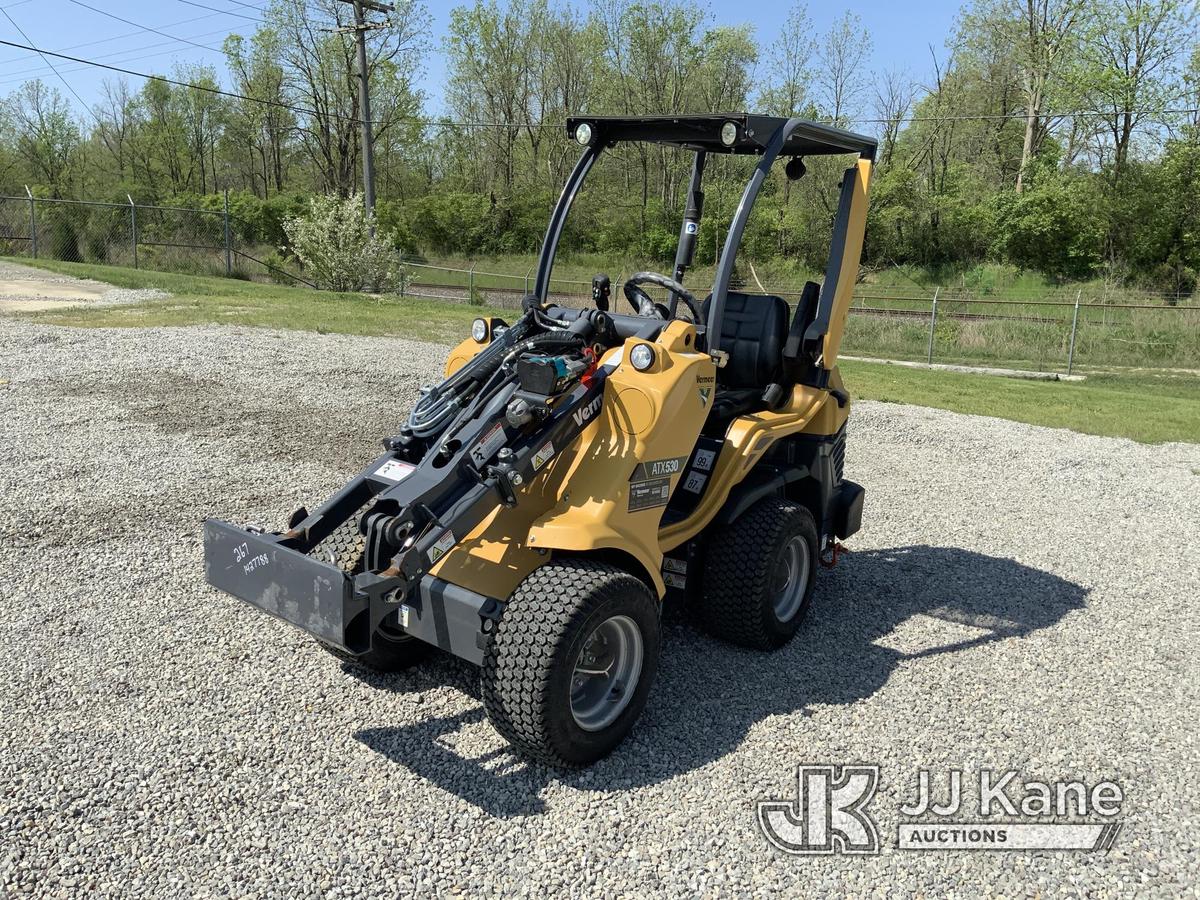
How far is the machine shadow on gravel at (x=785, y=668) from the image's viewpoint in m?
3.60

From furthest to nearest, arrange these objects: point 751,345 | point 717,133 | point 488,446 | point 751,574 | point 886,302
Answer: point 886,302 → point 751,345 → point 717,133 → point 751,574 → point 488,446

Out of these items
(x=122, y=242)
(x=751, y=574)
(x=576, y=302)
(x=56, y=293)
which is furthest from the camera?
(x=122, y=242)

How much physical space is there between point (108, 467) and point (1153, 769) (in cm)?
696

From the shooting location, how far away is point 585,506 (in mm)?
3734

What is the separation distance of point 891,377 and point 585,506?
12.7 metres

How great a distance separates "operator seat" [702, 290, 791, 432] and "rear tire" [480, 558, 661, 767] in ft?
5.08

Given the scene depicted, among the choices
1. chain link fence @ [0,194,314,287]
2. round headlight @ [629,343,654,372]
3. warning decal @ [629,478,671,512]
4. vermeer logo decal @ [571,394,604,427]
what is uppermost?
chain link fence @ [0,194,314,287]

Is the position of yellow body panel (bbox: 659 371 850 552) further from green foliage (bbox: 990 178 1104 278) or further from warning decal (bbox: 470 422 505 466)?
green foliage (bbox: 990 178 1104 278)

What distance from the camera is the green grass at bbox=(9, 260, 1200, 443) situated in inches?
480

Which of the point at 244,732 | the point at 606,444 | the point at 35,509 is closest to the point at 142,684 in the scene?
the point at 244,732

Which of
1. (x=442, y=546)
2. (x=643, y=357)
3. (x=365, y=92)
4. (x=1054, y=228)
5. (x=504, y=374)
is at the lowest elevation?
(x=442, y=546)

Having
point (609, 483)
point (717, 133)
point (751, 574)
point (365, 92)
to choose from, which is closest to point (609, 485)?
point (609, 483)

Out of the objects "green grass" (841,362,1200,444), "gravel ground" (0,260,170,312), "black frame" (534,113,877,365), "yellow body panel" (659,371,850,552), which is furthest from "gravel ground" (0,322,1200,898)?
"gravel ground" (0,260,170,312)

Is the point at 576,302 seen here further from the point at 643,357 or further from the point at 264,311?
the point at 643,357
